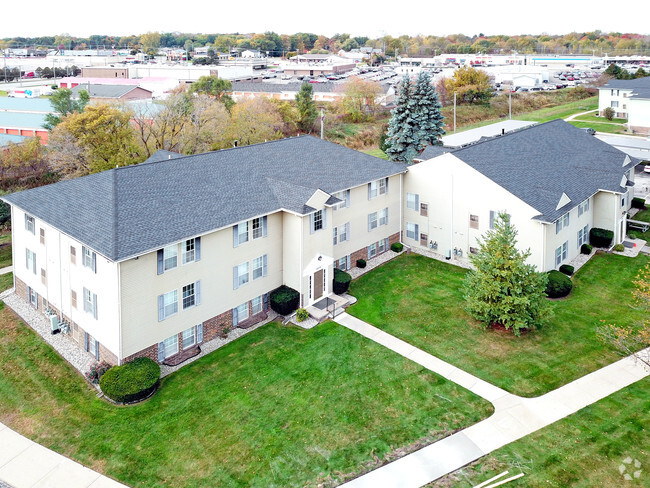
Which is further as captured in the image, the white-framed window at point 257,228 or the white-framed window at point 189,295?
the white-framed window at point 257,228

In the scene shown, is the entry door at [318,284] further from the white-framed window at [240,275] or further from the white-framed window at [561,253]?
the white-framed window at [561,253]

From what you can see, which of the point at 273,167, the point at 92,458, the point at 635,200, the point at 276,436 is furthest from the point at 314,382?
the point at 635,200

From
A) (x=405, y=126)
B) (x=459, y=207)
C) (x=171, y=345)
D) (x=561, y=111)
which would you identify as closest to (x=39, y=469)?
(x=171, y=345)

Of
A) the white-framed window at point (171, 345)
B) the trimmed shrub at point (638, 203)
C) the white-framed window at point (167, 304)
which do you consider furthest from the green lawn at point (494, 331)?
the trimmed shrub at point (638, 203)

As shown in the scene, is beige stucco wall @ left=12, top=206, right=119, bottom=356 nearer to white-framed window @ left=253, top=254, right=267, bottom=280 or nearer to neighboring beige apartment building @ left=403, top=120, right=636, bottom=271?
white-framed window @ left=253, top=254, right=267, bottom=280

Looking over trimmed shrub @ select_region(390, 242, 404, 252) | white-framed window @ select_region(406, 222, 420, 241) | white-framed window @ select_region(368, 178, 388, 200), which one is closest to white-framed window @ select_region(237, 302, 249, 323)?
white-framed window @ select_region(368, 178, 388, 200)

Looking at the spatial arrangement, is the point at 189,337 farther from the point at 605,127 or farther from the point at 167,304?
the point at 605,127
